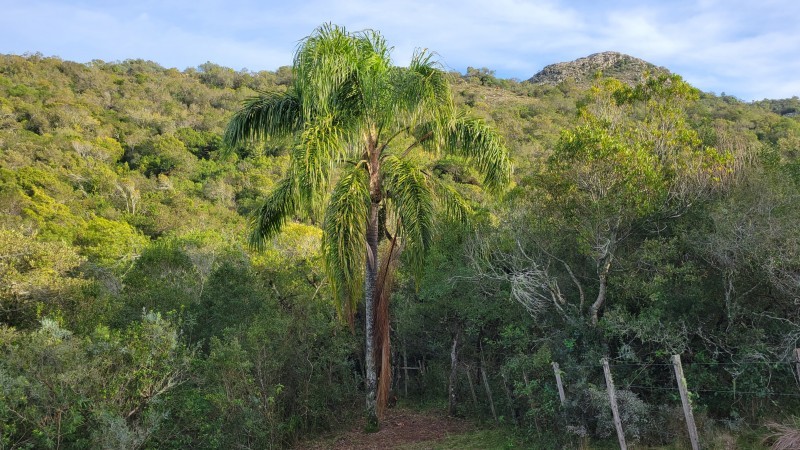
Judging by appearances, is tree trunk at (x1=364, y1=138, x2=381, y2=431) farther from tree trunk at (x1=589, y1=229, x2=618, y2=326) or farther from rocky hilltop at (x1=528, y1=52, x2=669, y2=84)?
rocky hilltop at (x1=528, y1=52, x2=669, y2=84)

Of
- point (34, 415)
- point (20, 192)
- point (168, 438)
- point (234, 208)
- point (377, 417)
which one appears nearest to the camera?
point (34, 415)

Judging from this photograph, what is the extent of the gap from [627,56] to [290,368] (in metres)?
61.0

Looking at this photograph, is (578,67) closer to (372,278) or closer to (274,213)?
(372,278)

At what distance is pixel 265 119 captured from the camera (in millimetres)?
10273

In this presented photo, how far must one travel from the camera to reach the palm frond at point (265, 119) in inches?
399

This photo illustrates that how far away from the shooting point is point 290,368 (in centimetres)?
1014

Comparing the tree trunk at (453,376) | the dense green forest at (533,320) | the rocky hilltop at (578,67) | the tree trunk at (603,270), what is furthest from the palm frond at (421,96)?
the rocky hilltop at (578,67)

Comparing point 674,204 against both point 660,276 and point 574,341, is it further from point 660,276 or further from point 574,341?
point 574,341

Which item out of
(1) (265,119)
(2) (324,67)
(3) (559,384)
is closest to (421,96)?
(2) (324,67)

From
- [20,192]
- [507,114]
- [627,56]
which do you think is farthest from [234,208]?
[627,56]

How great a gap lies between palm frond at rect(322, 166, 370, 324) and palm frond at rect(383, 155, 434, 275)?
58 centimetres

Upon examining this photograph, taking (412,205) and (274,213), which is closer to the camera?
(412,205)

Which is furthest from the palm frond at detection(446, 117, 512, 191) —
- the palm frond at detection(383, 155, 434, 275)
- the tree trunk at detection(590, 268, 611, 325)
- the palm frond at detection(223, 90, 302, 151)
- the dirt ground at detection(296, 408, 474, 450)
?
the dirt ground at detection(296, 408, 474, 450)

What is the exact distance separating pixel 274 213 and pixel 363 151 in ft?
6.17
